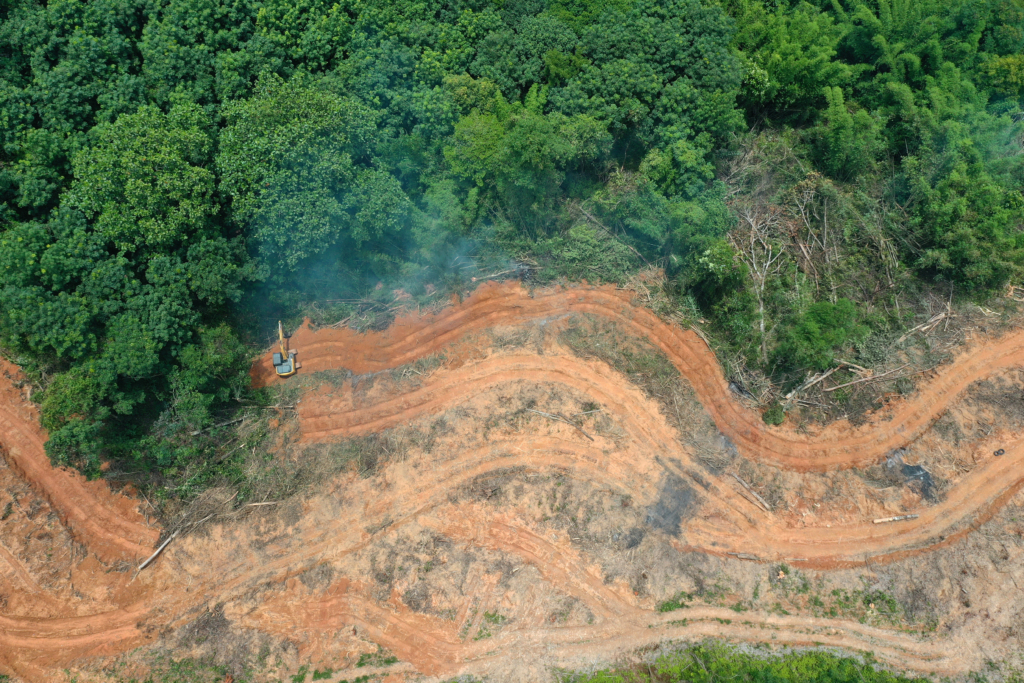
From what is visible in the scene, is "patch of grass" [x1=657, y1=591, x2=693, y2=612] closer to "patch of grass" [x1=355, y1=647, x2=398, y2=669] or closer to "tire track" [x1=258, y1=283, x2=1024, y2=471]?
"tire track" [x1=258, y1=283, x2=1024, y2=471]

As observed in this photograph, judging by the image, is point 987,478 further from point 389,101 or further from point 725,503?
point 389,101

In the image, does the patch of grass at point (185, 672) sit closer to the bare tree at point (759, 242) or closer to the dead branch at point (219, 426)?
the dead branch at point (219, 426)

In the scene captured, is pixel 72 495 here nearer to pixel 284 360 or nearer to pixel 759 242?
pixel 284 360

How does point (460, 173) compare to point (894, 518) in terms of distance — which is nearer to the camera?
point (894, 518)

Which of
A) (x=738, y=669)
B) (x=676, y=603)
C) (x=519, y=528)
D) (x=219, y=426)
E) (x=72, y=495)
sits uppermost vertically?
(x=219, y=426)

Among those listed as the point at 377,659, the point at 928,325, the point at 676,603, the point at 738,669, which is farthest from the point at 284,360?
the point at 928,325

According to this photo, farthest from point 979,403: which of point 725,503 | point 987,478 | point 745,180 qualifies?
point 745,180

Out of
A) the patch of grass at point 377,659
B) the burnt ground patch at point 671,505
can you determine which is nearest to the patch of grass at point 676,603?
the burnt ground patch at point 671,505
